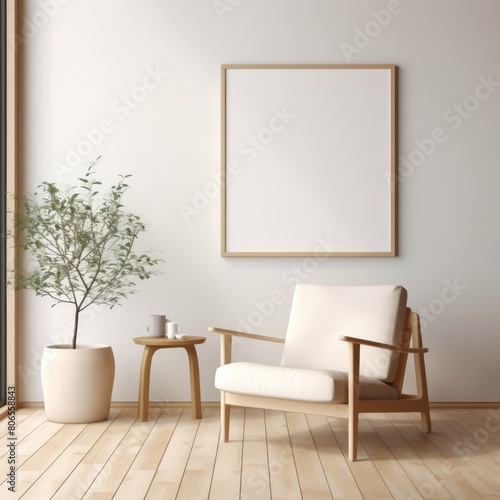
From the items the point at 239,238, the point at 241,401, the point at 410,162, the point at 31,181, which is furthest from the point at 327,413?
the point at 31,181

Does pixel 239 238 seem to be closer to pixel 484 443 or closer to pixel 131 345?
pixel 131 345

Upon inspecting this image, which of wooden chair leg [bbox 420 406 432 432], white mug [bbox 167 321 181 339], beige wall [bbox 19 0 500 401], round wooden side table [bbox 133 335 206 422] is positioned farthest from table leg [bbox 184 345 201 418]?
wooden chair leg [bbox 420 406 432 432]

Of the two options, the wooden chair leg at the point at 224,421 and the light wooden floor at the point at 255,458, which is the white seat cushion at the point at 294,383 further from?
the light wooden floor at the point at 255,458

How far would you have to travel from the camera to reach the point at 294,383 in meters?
3.52

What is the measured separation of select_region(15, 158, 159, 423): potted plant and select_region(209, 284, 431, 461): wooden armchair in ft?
2.84

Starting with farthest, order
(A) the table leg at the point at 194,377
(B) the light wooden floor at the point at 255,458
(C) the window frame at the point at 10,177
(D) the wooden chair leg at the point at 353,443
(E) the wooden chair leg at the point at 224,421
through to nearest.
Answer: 1. (C) the window frame at the point at 10,177
2. (A) the table leg at the point at 194,377
3. (E) the wooden chair leg at the point at 224,421
4. (D) the wooden chair leg at the point at 353,443
5. (B) the light wooden floor at the point at 255,458

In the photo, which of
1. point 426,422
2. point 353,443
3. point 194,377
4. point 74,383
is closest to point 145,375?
point 194,377

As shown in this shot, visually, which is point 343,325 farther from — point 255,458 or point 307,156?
point 307,156

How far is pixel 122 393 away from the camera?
479 centimetres

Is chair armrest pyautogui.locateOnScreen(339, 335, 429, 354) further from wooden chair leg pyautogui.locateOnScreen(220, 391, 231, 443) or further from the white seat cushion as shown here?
wooden chair leg pyautogui.locateOnScreen(220, 391, 231, 443)

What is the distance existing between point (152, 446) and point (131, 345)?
1.18 meters

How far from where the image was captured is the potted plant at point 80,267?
14.0 ft

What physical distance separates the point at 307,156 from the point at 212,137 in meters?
0.62

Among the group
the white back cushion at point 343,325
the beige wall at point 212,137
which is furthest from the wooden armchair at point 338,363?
the beige wall at point 212,137
